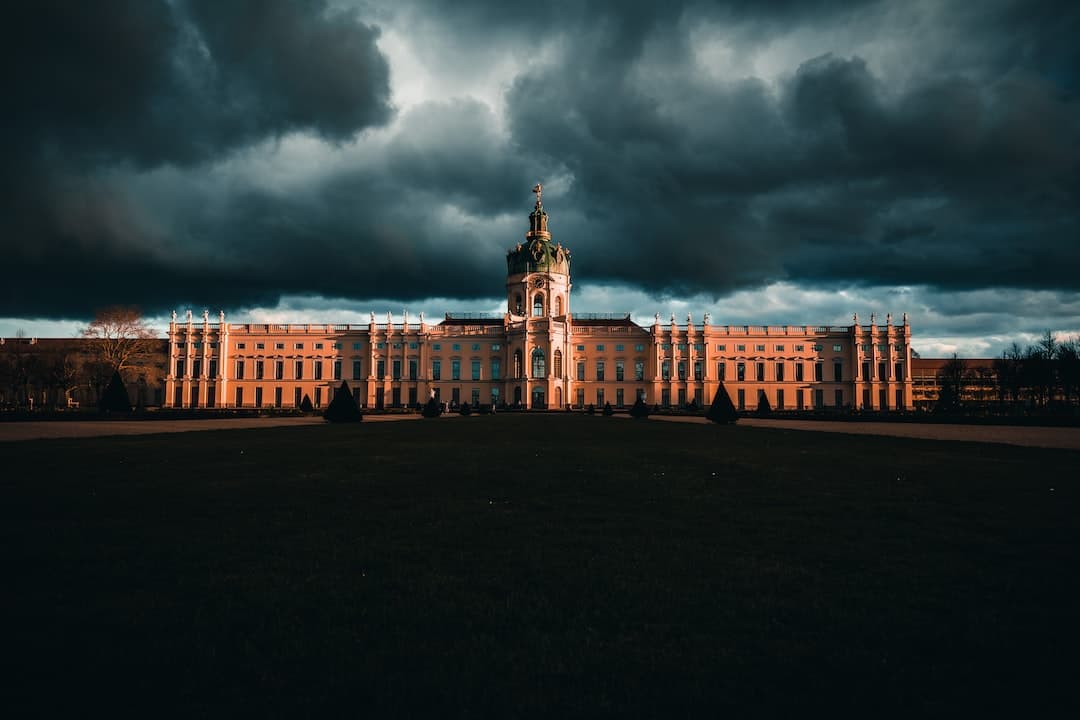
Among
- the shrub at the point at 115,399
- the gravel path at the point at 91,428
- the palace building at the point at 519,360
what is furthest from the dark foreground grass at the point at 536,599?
the palace building at the point at 519,360

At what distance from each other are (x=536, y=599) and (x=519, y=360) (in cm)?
7914

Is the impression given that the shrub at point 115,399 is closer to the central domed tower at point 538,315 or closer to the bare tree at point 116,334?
the bare tree at point 116,334

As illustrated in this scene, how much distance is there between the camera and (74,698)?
4.20 meters

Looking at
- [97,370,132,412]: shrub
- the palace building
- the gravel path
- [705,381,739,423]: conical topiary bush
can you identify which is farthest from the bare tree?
[705,381,739,423]: conical topiary bush

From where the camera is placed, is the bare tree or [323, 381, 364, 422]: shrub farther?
the bare tree

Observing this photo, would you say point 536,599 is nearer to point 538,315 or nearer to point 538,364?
point 538,364

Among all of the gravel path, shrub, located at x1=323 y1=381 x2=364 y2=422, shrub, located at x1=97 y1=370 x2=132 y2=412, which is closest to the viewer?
A: the gravel path

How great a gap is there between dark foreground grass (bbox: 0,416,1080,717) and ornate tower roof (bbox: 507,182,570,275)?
7834cm

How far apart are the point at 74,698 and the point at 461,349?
85543mm

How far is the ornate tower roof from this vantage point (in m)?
89.5

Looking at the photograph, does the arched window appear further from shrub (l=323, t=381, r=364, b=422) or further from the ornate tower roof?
shrub (l=323, t=381, r=364, b=422)

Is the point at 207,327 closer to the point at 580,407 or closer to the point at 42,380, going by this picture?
the point at 42,380

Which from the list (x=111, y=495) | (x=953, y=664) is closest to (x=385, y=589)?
(x=953, y=664)

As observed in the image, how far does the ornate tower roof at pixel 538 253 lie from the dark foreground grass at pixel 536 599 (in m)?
78.3
